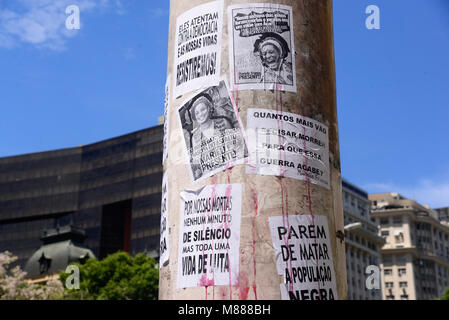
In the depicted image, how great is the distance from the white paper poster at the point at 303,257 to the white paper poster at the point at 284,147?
14.0 inches

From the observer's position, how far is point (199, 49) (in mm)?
5754

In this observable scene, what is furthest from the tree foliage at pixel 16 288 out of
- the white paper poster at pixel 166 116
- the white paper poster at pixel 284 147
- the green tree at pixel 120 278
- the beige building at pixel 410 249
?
the beige building at pixel 410 249

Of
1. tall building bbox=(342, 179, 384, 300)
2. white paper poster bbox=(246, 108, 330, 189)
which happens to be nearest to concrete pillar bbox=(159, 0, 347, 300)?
white paper poster bbox=(246, 108, 330, 189)

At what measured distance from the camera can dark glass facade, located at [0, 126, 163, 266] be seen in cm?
9731

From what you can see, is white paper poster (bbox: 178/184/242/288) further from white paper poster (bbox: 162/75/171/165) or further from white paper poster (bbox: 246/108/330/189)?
white paper poster (bbox: 162/75/171/165)

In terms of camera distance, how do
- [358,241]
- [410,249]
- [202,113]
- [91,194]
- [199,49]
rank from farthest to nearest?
[410,249] < [358,241] < [91,194] < [199,49] < [202,113]

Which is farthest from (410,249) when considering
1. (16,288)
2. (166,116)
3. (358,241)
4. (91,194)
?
(166,116)

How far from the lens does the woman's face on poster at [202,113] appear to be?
5.50 m

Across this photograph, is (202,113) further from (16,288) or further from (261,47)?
(16,288)

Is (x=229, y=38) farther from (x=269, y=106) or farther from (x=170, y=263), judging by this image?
(x=170, y=263)

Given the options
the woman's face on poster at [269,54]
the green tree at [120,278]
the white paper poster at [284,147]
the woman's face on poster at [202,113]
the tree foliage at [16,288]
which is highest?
the green tree at [120,278]

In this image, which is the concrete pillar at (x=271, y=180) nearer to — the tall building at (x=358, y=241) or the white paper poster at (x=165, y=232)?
the white paper poster at (x=165, y=232)

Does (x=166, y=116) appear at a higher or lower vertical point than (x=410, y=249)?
lower

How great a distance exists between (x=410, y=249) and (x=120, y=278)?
330ft
